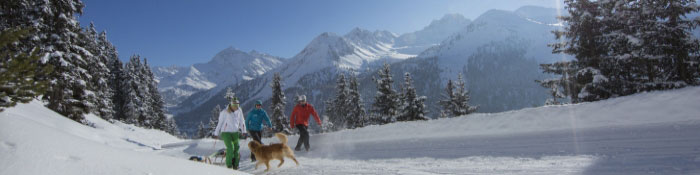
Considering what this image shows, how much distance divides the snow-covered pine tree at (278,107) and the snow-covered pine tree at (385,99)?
11.2 meters

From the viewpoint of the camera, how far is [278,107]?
37719mm

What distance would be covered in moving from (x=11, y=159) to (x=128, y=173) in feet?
2.89

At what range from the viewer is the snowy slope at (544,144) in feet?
20.4

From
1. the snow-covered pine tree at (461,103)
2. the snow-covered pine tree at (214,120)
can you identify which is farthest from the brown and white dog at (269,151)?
the snow-covered pine tree at (214,120)

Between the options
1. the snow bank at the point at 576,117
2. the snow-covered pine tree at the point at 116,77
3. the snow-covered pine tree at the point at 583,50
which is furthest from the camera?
the snow-covered pine tree at the point at 116,77

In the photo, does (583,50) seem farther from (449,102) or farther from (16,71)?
(16,71)

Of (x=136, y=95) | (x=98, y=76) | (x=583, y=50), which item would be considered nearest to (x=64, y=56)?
(x=98, y=76)

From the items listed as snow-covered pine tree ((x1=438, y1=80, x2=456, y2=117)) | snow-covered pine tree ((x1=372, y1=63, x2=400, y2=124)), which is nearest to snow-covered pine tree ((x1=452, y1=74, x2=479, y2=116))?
snow-covered pine tree ((x1=438, y1=80, x2=456, y2=117))

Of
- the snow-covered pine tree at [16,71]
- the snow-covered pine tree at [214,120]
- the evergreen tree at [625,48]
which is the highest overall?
the evergreen tree at [625,48]

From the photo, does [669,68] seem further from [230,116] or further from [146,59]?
[146,59]

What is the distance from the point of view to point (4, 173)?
259 centimetres

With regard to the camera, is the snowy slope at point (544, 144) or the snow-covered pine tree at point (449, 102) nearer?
the snowy slope at point (544, 144)

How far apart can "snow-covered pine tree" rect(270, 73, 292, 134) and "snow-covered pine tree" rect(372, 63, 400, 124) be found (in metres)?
11.2

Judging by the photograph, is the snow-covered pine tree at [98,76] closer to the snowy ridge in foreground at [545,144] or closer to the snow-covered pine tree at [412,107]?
the snowy ridge in foreground at [545,144]
